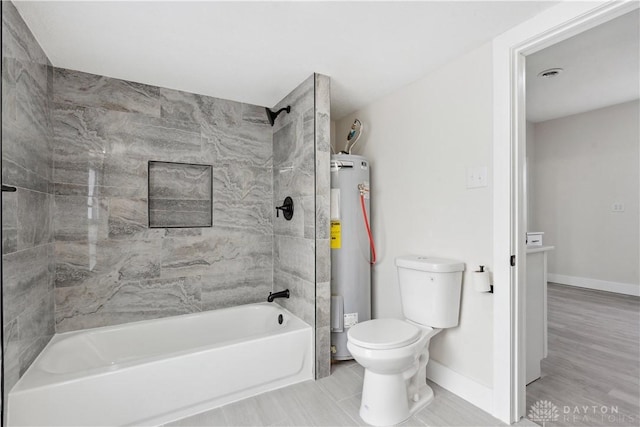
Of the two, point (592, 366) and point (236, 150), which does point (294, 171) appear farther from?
point (592, 366)

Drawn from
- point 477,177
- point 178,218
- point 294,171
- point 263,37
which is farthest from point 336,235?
point 263,37

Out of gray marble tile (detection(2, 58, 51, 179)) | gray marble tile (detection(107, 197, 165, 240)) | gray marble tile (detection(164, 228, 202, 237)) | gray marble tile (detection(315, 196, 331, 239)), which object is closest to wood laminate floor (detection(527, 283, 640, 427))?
gray marble tile (detection(315, 196, 331, 239))

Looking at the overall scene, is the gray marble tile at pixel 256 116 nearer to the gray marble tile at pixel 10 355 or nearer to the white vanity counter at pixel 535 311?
the gray marble tile at pixel 10 355

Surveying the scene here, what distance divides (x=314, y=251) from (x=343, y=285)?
1.47 feet

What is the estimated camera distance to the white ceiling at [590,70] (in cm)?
225

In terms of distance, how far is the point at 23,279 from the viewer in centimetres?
161

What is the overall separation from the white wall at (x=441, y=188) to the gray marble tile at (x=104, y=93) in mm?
1804

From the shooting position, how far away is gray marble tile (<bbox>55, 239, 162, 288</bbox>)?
2.16 metres

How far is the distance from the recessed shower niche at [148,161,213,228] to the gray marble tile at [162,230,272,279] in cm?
14

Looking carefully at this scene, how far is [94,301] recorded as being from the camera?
2.24m

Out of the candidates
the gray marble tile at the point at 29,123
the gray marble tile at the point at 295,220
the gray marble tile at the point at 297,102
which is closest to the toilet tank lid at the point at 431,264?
→ the gray marble tile at the point at 295,220

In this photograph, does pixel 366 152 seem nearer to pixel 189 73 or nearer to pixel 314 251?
pixel 314 251

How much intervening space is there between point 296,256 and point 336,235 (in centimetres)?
36

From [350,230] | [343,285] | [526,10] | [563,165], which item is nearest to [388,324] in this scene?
[343,285]
